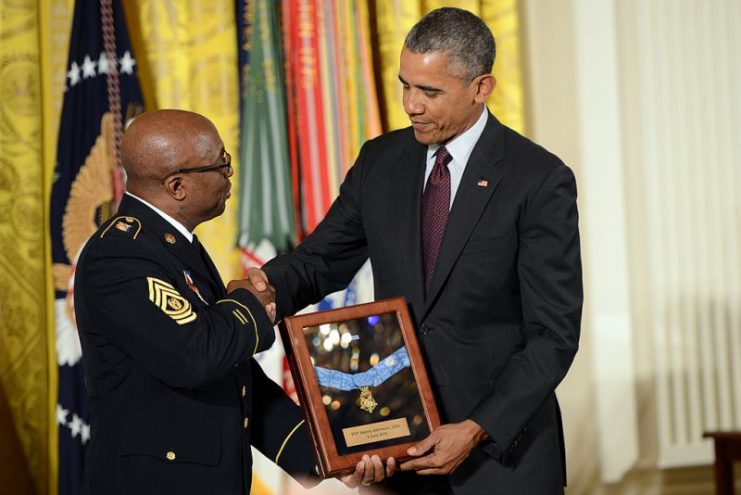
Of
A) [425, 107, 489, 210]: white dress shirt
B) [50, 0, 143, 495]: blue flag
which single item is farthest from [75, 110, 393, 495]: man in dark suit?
[50, 0, 143, 495]: blue flag

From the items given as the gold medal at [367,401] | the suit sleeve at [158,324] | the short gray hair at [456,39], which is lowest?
the gold medal at [367,401]

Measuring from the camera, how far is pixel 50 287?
3.64 m

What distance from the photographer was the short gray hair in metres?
2.25

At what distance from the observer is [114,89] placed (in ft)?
12.0

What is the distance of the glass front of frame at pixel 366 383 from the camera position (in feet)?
6.92

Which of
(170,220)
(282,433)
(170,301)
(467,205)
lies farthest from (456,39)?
(282,433)

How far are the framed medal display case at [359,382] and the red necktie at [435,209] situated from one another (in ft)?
0.47

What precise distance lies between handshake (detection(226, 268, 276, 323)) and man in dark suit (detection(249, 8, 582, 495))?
26cm

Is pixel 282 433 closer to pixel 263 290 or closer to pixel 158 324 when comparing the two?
pixel 263 290

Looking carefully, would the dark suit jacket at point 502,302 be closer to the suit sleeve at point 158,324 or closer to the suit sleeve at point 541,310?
the suit sleeve at point 541,310

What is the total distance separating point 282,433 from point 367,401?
0.37 m

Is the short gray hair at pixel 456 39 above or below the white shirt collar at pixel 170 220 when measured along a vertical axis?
above

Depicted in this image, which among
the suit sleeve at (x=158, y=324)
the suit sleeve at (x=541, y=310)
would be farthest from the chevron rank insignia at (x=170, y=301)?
the suit sleeve at (x=541, y=310)

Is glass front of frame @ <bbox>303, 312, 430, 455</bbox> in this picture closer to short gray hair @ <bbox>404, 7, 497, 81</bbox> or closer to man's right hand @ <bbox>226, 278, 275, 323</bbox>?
man's right hand @ <bbox>226, 278, 275, 323</bbox>
